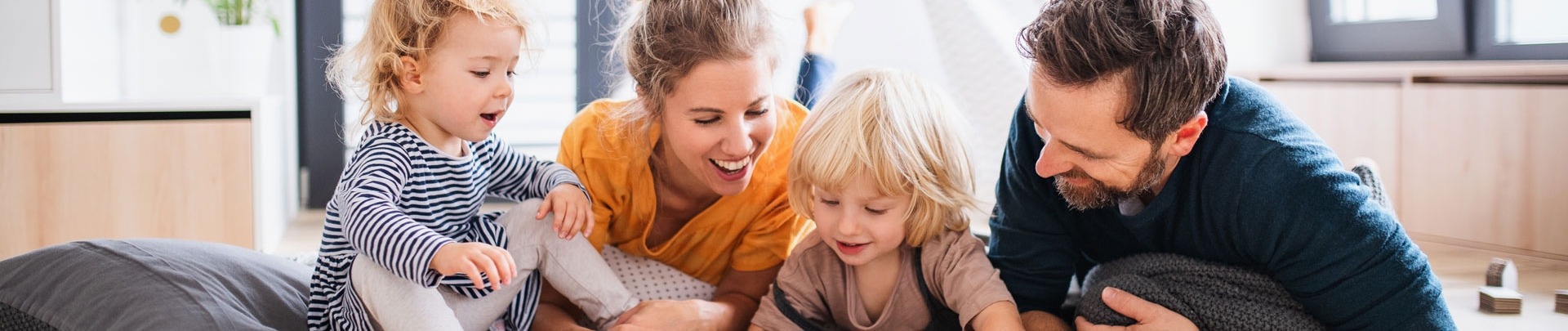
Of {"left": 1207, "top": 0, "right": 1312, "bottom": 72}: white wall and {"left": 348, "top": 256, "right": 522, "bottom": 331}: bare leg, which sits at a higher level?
{"left": 1207, "top": 0, "right": 1312, "bottom": 72}: white wall

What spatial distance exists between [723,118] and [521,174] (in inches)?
11.0

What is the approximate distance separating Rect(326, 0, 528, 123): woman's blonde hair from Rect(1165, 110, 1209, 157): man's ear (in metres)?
0.75

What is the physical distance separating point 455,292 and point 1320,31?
322 cm

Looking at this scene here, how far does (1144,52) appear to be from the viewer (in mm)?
1220

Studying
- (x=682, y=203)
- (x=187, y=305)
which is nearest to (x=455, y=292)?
(x=187, y=305)

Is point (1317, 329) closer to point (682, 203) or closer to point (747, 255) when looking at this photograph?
point (747, 255)

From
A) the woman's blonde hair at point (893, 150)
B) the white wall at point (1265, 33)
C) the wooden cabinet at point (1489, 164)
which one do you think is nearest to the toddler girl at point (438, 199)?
the woman's blonde hair at point (893, 150)

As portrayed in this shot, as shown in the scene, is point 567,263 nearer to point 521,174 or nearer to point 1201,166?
point 521,174

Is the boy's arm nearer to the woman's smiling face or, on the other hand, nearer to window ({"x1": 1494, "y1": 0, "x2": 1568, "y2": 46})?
the woman's smiling face

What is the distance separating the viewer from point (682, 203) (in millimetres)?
1725

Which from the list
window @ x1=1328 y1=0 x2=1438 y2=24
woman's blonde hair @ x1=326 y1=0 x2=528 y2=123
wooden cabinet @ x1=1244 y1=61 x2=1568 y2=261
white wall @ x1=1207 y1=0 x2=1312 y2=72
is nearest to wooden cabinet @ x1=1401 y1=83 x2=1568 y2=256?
wooden cabinet @ x1=1244 y1=61 x2=1568 y2=261

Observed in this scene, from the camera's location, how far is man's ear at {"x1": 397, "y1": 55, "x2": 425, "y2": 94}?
136 centimetres

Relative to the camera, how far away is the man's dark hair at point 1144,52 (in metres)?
1.22

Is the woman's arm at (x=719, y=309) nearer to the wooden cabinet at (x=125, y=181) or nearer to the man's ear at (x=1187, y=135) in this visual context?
the man's ear at (x=1187, y=135)
